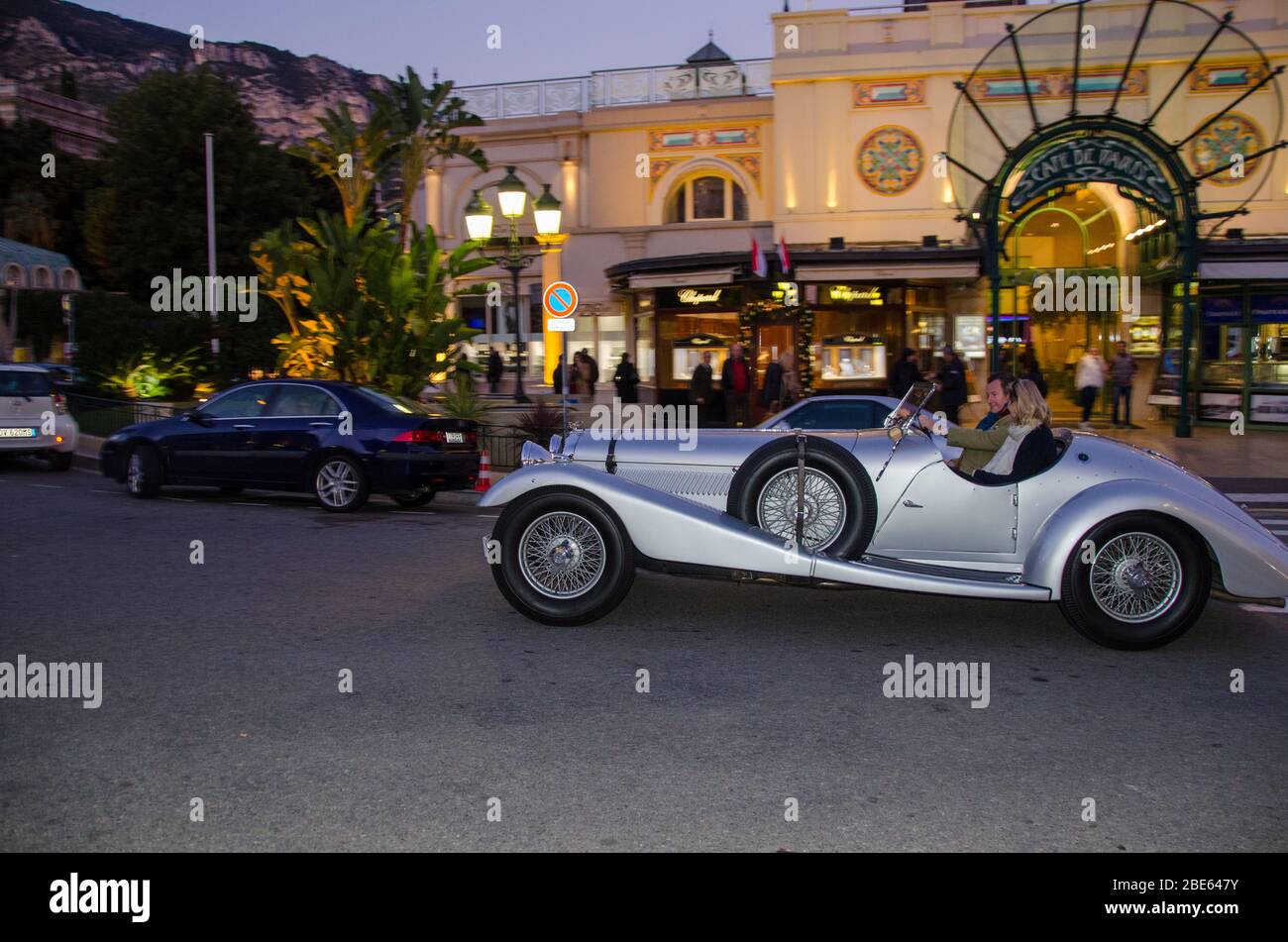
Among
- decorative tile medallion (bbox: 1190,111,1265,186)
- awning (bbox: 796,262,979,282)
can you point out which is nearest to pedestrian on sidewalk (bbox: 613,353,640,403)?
awning (bbox: 796,262,979,282)

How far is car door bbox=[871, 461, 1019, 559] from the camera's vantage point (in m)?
6.83

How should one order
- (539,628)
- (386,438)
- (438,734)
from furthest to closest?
(386,438), (539,628), (438,734)

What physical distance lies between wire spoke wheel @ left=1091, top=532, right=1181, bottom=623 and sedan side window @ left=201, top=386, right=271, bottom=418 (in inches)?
386

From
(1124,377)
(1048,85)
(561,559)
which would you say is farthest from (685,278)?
(561,559)

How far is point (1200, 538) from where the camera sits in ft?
21.1

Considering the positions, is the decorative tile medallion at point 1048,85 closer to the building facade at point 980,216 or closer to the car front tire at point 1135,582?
the building facade at point 980,216

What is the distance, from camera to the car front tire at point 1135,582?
637 cm

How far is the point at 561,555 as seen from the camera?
707 cm

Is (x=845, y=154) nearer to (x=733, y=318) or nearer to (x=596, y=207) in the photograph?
(x=733, y=318)

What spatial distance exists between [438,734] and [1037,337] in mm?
23068

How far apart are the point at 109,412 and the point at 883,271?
1487 cm

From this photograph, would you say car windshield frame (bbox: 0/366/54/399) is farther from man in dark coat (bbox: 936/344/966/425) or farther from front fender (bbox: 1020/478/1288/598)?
front fender (bbox: 1020/478/1288/598)
